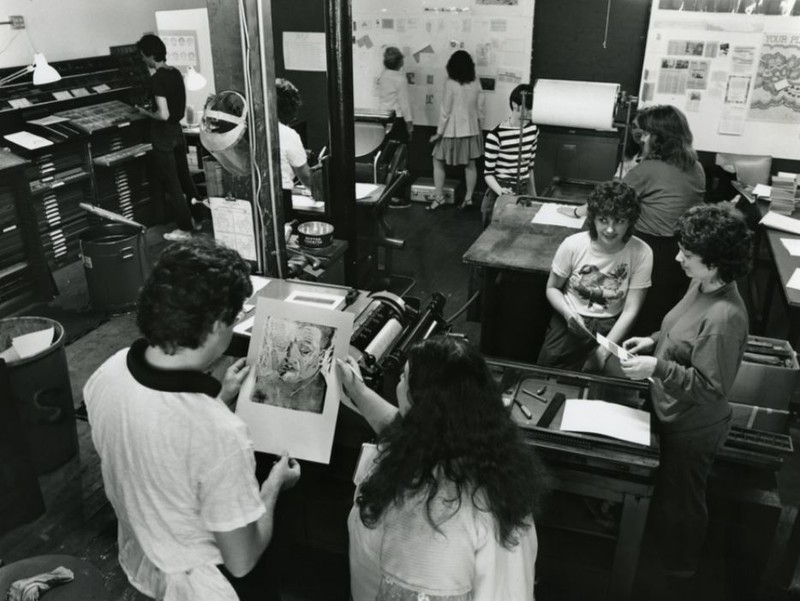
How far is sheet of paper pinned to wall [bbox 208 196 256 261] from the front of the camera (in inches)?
118

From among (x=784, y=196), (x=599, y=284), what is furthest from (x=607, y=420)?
(x=784, y=196)

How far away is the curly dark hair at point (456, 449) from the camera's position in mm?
1632

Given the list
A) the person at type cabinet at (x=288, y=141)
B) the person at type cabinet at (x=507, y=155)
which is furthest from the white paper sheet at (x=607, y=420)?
the person at type cabinet at (x=507, y=155)

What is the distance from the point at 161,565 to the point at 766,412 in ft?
8.06

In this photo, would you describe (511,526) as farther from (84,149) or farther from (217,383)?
(84,149)

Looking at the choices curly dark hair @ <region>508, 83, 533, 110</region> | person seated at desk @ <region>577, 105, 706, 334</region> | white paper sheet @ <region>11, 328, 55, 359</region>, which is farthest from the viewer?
curly dark hair @ <region>508, 83, 533, 110</region>

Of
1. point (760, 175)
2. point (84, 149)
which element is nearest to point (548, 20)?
point (760, 175)

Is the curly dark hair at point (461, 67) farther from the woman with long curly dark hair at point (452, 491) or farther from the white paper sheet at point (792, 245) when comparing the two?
the woman with long curly dark hair at point (452, 491)

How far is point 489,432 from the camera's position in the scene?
166 centimetres

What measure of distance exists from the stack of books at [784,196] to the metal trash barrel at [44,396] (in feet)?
15.8

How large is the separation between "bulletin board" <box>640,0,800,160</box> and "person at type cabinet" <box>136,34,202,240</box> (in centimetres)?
438

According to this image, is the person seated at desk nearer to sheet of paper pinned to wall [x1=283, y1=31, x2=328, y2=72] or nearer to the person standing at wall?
the person standing at wall

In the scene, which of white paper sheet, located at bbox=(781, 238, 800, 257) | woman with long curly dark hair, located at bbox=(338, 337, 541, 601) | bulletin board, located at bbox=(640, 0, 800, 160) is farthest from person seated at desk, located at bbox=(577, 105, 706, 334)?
bulletin board, located at bbox=(640, 0, 800, 160)

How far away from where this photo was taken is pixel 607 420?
2.45 metres
